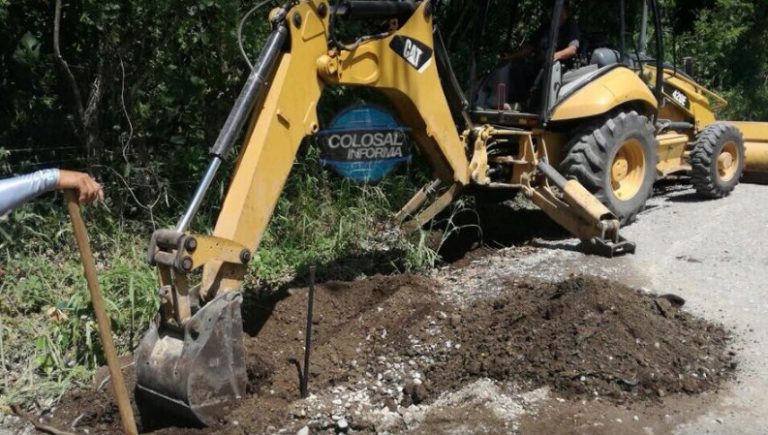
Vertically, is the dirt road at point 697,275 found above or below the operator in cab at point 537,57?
below

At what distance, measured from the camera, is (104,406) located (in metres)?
4.75

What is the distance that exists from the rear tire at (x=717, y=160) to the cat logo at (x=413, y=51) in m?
4.10

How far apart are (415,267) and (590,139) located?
202 cm

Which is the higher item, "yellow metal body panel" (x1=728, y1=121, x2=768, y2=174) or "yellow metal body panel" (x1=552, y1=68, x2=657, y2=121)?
"yellow metal body panel" (x1=552, y1=68, x2=657, y2=121)

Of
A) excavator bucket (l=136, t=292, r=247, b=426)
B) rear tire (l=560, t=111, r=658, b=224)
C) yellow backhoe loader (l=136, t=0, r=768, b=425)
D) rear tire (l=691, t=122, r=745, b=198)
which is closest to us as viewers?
excavator bucket (l=136, t=292, r=247, b=426)

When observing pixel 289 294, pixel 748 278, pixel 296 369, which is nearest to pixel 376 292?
pixel 289 294

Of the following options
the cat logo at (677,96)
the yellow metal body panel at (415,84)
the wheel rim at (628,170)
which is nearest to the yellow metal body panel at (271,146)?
the yellow metal body panel at (415,84)

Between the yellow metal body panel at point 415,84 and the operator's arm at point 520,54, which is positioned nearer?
the yellow metal body panel at point 415,84

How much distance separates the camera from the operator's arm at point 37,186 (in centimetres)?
371

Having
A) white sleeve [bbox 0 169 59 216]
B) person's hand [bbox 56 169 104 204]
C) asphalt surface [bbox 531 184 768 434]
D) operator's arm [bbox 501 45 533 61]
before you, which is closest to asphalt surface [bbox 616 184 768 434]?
asphalt surface [bbox 531 184 768 434]

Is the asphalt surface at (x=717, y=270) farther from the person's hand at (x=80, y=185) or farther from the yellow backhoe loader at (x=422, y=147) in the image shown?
the person's hand at (x=80, y=185)

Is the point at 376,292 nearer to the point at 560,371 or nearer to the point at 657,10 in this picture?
the point at 560,371

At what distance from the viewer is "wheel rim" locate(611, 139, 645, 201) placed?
8047 mm

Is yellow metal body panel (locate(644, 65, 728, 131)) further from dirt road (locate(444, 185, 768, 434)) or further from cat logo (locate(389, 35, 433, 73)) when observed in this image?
cat logo (locate(389, 35, 433, 73))
